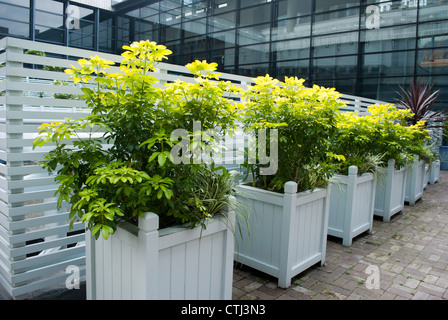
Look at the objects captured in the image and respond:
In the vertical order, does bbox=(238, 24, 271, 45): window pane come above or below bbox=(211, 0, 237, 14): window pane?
below

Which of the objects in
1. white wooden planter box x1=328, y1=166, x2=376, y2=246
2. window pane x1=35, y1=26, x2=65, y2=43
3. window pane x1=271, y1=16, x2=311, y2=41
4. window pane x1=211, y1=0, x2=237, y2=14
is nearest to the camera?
white wooden planter box x1=328, y1=166, x2=376, y2=246

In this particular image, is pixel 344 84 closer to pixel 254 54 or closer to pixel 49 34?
pixel 254 54

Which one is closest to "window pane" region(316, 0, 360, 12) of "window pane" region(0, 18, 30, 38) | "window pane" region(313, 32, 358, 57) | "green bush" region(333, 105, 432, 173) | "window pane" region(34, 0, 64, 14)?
"window pane" region(313, 32, 358, 57)

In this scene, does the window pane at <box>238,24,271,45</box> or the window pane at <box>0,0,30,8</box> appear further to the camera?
the window pane at <box>0,0,30,8</box>

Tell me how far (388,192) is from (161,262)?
13.0ft

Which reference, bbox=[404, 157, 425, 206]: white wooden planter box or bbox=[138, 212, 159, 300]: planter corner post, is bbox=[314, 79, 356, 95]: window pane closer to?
bbox=[404, 157, 425, 206]: white wooden planter box

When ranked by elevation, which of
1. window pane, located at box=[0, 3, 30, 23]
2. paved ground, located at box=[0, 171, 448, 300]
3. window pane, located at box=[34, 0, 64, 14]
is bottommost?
paved ground, located at box=[0, 171, 448, 300]

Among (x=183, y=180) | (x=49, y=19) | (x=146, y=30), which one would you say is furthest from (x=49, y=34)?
(x=183, y=180)

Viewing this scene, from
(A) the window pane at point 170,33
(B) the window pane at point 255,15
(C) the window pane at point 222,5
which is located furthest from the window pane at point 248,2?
(A) the window pane at point 170,33

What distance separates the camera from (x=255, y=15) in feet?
45.1

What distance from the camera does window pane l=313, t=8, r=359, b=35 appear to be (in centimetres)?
1141

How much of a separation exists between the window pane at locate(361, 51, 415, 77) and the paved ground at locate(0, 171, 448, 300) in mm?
7824
